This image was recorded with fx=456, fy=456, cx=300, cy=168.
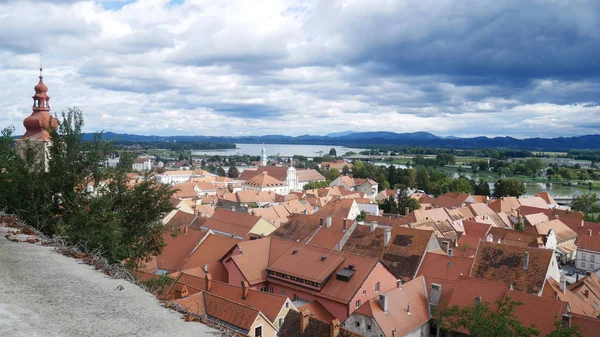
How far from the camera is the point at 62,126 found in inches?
587

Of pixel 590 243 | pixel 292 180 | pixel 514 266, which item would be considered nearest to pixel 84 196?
pixel 514 266

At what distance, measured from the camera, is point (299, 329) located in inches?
796

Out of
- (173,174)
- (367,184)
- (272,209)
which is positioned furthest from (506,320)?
(173,174)

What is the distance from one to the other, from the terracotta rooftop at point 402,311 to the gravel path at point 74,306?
51.4 ft

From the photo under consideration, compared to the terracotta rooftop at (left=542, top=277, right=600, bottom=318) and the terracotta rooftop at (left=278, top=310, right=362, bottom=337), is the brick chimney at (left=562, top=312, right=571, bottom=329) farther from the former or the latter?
the terracotta rooftop at (left=278, top=310, right=362, bottom=337)

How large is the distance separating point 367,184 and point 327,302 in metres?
90.9

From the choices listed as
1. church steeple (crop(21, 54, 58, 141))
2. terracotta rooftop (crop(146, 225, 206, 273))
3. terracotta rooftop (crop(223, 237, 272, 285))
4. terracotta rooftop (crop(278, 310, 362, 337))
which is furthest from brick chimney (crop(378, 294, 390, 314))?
church steeple (crop(21, 54, 58, 141))

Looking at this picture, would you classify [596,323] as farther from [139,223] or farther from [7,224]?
[7,224]

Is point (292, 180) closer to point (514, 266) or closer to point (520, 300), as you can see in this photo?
point (514, 266)

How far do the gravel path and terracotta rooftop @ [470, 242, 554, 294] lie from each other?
2533 cm

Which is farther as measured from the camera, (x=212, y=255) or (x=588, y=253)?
(x=588, y=253)

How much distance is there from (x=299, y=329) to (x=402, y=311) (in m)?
5.72

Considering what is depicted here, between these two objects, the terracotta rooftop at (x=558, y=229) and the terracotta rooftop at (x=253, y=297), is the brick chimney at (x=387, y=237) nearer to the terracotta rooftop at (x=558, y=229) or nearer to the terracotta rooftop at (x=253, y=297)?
the terracotta rooftop at (x=253, y=297)

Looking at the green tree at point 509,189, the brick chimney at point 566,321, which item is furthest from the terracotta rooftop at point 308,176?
the brick chimney at point 566,321
